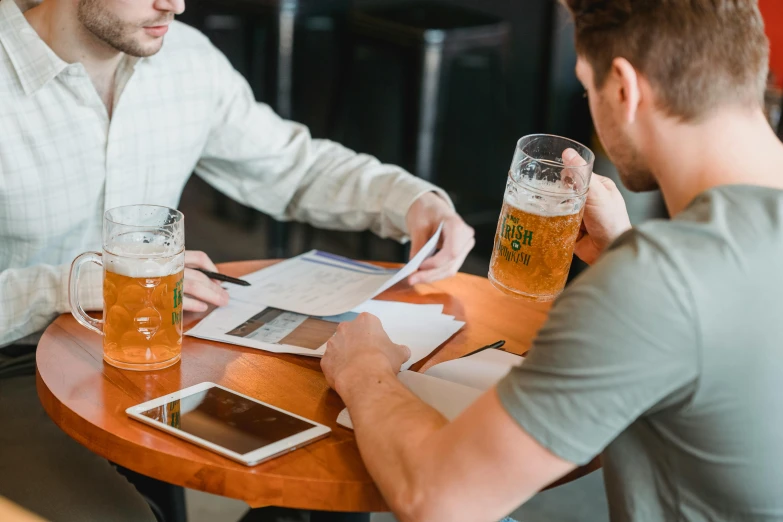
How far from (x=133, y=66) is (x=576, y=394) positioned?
1.12m

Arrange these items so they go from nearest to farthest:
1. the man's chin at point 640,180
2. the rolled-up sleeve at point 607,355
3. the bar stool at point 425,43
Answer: the rolled-up sleeve at point 607,355 < the man's chin at point 640,180 < the bar stool at point 425,43

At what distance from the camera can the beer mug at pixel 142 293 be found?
1074 mm

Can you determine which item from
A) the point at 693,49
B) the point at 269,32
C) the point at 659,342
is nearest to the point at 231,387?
the point at 659,342

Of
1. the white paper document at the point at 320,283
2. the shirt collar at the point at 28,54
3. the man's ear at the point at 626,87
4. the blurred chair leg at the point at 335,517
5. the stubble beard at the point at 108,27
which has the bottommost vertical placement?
the blurred chair leg at the point at 335,517

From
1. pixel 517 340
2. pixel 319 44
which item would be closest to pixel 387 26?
pixel 319 44

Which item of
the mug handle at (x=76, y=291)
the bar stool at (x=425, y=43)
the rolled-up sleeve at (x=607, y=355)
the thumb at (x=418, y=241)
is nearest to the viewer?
the rolled-up sleeve at (x=607, y=355)

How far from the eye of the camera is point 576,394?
793 millimetres

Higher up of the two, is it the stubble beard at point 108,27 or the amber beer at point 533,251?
the stubble beard at point 108,27

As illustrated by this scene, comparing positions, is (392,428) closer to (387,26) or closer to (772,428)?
(772,428)

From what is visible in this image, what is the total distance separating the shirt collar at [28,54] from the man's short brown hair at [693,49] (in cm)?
94

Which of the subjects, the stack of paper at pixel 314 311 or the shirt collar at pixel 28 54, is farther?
the shirt collar at pixel 28 54

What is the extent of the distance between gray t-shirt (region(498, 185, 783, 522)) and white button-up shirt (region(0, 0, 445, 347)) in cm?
76

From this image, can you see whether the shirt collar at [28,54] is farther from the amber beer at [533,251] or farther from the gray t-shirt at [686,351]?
the gray t-shirt at [686,351]

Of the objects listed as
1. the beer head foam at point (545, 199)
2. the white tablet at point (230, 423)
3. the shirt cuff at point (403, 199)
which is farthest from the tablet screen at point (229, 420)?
the shirt cuff at point (403, 199)
